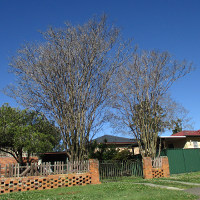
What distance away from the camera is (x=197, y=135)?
2397 cm

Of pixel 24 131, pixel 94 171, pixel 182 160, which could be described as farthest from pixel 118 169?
pixel 24 131

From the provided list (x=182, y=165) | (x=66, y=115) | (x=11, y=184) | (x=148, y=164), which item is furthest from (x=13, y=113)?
(x=182, y=165)

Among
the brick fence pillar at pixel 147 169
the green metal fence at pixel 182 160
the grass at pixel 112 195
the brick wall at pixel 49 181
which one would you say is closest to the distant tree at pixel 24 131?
the brick wall at pixel 49 181

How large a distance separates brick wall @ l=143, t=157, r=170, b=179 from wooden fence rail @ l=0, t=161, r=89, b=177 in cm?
440

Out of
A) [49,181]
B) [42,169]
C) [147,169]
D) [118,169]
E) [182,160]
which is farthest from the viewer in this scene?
[182,160]

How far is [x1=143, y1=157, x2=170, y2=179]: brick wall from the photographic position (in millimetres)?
16219

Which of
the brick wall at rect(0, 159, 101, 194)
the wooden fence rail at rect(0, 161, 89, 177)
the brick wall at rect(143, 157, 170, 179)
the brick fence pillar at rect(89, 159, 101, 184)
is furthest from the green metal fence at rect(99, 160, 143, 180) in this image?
the wooden fence rail at rect(0, 161, 89, 177)

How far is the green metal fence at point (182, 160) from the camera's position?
19453mm

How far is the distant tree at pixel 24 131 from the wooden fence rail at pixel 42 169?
376 centimetres

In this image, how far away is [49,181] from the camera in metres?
12.8

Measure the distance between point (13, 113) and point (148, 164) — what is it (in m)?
11.6

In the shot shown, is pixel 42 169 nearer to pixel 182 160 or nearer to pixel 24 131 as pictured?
pixel 24 131

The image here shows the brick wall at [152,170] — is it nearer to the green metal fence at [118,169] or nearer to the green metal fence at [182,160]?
the green metal fence at [118,169]

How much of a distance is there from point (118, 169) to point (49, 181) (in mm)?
6034
